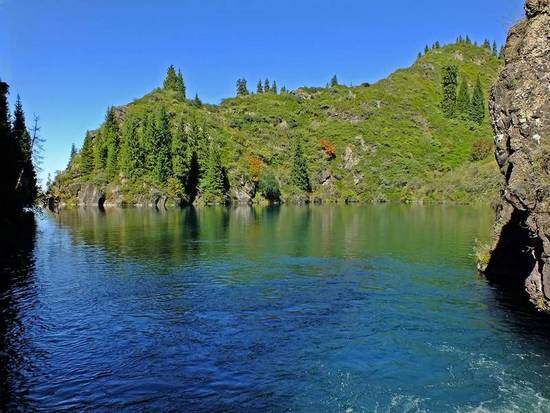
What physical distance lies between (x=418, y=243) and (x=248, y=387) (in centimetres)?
5473

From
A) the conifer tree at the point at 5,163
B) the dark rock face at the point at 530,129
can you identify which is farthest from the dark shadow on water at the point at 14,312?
the dark rock face at the point at 530,129

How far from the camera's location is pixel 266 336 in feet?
96.0

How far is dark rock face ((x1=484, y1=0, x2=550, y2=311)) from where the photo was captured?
29281 millimetres

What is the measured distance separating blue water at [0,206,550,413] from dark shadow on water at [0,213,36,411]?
12 centimetres

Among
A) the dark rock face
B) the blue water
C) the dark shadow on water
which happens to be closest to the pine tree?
the dark shadow on water

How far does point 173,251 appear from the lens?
64875mm

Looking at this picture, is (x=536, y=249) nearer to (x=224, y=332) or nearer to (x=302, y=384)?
(x=302, y=384)

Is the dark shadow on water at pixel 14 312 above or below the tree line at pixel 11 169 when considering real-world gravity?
below

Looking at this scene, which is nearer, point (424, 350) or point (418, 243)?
point (424, 350)

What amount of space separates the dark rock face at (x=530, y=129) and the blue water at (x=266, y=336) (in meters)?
5.74

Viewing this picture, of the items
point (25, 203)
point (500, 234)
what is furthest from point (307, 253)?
point (25, 203)

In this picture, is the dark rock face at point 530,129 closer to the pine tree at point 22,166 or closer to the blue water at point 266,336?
the blue water at point 266,336

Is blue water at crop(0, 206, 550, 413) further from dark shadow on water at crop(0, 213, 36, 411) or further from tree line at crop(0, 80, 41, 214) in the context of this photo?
tree line at crop(0, 80, 41, 214)

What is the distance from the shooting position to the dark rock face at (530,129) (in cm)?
2928
